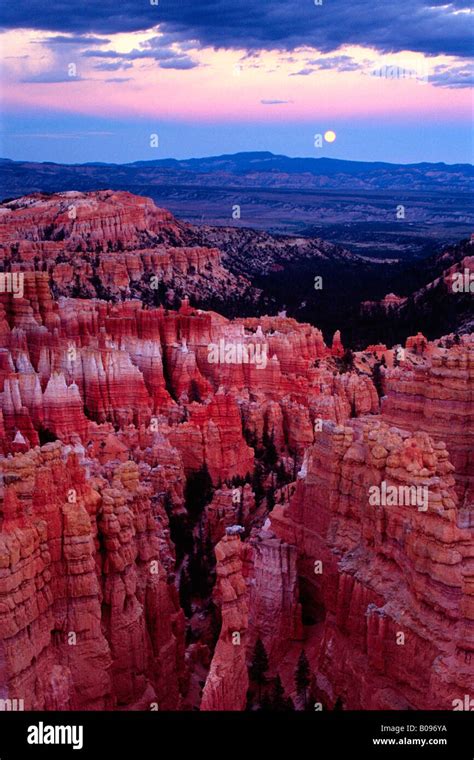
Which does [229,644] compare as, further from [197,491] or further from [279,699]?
[197,491]

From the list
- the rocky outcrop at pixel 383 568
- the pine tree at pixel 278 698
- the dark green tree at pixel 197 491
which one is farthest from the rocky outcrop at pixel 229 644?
the dark green tree at pixel 197 491

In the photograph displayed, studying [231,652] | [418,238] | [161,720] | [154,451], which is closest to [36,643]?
[161,720]

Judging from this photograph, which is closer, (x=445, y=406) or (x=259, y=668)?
(x=259, y=668)

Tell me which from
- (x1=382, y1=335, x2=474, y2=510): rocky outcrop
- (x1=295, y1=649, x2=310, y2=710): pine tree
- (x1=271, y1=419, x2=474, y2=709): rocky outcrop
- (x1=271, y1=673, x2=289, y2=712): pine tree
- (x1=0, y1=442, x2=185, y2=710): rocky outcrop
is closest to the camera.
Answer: (x1=271, y1=419, x2=474, y2=709): rocky outcrop

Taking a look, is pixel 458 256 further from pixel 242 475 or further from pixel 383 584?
pixel 383 584

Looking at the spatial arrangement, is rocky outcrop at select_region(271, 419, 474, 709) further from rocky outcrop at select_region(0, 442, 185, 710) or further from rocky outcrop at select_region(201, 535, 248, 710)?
rocky outcrop at select_region(0, 442, 185, 710)

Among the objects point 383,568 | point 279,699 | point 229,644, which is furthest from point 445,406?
point 279,699

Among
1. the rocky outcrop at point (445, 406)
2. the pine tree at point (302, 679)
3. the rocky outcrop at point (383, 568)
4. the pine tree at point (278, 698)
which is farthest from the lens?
the rocky outcrop at point (445, 406)

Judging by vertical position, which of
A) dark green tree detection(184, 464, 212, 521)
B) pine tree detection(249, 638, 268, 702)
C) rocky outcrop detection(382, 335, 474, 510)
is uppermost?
rocky outcrop detection(382, 335, 474, 510)

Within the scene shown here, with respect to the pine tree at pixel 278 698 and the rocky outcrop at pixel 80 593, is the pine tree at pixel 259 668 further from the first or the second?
the rocky outcrop at pixel 80 593

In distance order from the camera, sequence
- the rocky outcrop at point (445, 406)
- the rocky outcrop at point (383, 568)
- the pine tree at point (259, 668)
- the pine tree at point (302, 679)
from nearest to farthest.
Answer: the rocky outcrop at point (383, 568)
the pine tree at point (302, 679)
the pine tree at point (259, 668)
the rocky outcrop at point (445, 406)

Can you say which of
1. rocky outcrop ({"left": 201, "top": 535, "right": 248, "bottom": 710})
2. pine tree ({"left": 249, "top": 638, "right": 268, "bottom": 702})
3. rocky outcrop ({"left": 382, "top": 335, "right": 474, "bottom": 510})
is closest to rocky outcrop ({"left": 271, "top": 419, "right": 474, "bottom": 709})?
pine tree ({"left": 249, "top": 638, "right": 268, "bottom": 702})
